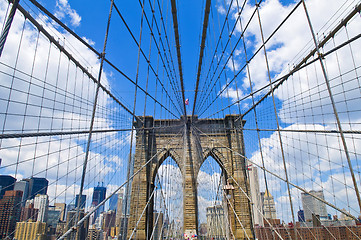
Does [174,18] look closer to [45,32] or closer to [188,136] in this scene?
[45,32]

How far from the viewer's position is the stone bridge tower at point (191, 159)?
1221 centimetres

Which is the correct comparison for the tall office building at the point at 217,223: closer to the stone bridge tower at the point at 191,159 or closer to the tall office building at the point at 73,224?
the stone bridge tower at the point at 191,159

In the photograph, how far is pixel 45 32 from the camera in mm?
3234

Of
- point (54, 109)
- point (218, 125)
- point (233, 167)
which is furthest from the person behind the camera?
point (218, 125)

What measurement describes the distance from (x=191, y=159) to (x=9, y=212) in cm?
1129

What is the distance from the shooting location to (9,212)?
2.69m

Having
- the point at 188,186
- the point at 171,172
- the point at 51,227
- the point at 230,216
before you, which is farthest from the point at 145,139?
the point at 51,227

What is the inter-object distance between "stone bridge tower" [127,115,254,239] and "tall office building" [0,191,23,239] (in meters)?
9.41

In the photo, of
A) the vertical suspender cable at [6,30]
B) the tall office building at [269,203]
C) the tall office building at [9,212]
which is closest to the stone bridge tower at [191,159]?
the tall office building at [269,203]

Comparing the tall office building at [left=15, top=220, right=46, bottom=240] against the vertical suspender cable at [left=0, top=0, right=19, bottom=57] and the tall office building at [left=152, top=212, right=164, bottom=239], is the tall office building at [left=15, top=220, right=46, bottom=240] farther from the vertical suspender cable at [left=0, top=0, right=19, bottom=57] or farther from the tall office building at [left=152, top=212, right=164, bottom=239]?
the tall office building at [left=152, top=212, right=164, bottom=239]

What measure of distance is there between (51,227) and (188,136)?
11569 millimetres

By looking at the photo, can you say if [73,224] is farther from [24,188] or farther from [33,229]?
[24,188]

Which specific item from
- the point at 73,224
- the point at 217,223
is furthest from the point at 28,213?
the point at 217,223

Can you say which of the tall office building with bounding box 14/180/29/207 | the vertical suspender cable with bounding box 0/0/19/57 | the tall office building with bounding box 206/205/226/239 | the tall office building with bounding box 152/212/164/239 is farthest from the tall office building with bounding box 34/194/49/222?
the tall office building with bounding box 206/205/226/239
